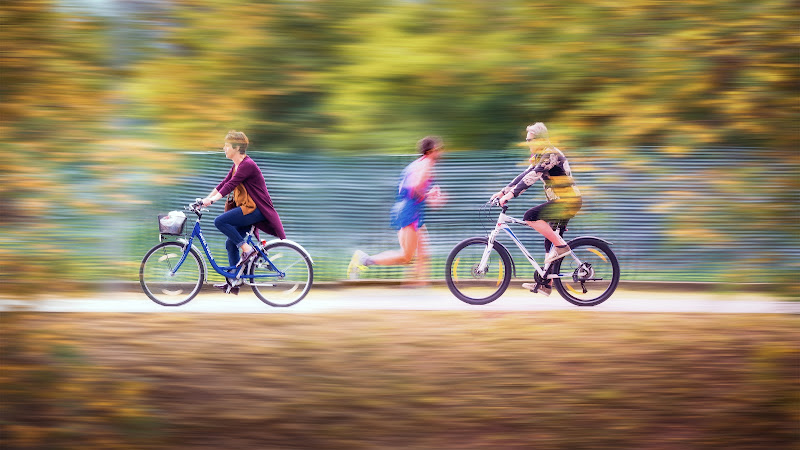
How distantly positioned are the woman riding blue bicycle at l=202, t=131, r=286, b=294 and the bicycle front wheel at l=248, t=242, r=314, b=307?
0.55 feet

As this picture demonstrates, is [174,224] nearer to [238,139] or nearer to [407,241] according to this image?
[407,241]

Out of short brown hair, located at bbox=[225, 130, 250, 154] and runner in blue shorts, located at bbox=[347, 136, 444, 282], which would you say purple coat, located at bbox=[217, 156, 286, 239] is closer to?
runner in blue shorts, located at bbox=[347, 136, 444, 282]

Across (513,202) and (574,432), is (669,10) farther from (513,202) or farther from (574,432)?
(513,202)

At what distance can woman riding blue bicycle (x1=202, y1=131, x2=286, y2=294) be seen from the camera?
7.59 meters

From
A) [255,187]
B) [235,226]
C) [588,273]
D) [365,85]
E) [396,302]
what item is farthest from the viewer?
[396,302]

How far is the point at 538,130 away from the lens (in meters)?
3.74

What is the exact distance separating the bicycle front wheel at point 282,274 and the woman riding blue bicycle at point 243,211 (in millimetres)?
169

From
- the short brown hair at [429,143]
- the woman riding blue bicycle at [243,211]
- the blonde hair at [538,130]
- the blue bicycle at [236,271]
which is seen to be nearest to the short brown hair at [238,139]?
the short brown hair at [429,143]

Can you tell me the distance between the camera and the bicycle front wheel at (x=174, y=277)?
26.9 feet

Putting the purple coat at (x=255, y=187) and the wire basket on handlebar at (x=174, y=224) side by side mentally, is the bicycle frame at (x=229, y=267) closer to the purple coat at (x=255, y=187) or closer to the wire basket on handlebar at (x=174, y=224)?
the wire basket on handlebar at (x=174, y=224)

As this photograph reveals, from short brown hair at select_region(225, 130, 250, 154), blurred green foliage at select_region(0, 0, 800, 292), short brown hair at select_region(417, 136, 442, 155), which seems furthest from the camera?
short brown hair at select_region(225, 130, 250, 154)

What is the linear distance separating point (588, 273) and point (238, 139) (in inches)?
200

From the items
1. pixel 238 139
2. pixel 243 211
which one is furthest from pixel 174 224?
pixel 238 139

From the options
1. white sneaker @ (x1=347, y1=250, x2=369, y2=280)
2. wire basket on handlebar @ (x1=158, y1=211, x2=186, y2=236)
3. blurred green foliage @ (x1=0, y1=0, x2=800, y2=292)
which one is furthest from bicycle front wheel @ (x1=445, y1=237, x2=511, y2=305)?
blurred green foliage @ (x1=0, y1=0, x2=800, y2=292)
